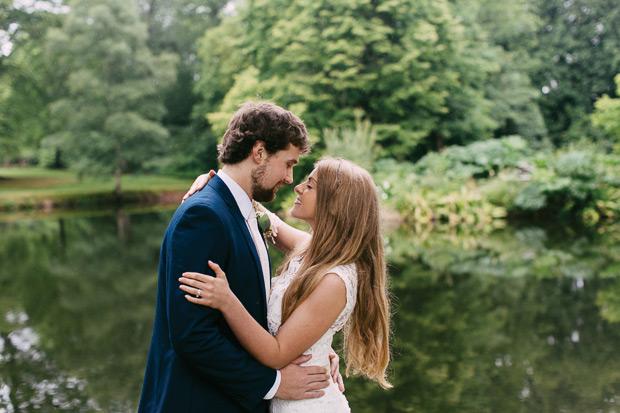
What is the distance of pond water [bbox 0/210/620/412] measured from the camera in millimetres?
4047

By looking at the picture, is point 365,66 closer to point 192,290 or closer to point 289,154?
point 289,154

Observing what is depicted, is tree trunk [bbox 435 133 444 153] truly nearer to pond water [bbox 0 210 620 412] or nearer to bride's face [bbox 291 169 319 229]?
pond water [bbox 0 210 620 412]

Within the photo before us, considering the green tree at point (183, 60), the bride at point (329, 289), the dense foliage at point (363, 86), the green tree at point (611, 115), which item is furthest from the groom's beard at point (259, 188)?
the green tree at point (183, 60)

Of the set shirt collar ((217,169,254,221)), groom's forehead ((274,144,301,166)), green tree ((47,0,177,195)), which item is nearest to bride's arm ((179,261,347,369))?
shirt collar ((217,169,254,221))

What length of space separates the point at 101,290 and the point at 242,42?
17201mm

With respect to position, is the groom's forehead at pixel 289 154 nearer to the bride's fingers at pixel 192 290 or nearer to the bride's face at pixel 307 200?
the bride's face at pixel 307 200

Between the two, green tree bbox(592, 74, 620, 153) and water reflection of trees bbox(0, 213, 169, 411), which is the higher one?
green tree bbox(592, 74, 620, 153)

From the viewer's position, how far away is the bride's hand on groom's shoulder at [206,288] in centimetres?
150

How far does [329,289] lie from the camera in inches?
71.7

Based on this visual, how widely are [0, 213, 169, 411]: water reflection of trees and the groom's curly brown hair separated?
2.91 m

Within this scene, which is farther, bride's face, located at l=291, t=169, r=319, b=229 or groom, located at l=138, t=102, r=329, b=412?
bride's face, located at l=291, t=169, r=319, b=229

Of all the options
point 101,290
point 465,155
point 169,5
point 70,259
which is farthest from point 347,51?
point 169,5

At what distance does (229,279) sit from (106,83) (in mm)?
25313

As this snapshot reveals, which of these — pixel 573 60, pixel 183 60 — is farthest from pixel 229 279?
pixel 183 60
